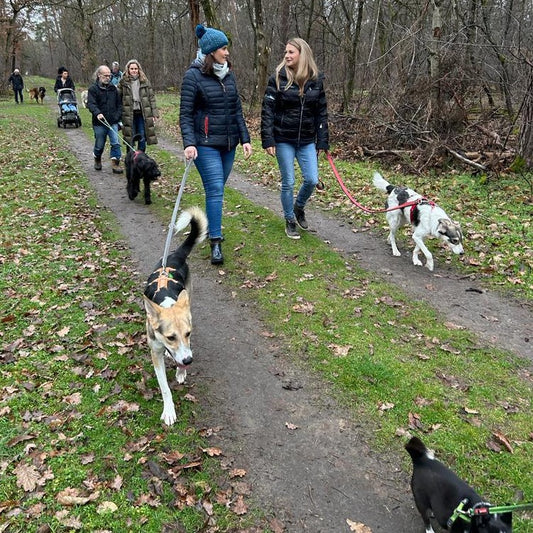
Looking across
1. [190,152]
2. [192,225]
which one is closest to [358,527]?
[192,225]

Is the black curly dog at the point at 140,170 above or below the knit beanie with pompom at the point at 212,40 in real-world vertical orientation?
below

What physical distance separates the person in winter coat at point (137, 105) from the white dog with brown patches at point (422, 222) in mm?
6220

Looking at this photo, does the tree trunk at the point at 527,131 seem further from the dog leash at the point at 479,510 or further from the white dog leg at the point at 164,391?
the white dog leg at the point at 164,391

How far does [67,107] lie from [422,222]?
17.2 m

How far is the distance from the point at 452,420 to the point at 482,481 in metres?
0.55

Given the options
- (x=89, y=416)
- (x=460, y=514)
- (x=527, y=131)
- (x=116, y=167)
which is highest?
(x=527, y=131)

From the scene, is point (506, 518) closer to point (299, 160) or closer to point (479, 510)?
point (479, 510)

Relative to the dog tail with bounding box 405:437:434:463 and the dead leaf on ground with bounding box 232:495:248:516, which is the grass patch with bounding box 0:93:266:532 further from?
the dog tail with bounding box 405:437:434:463

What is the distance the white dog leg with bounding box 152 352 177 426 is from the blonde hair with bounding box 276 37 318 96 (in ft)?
13.8

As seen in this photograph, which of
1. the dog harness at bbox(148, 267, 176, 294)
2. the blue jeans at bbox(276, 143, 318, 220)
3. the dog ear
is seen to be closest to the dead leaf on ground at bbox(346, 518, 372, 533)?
the dog ear

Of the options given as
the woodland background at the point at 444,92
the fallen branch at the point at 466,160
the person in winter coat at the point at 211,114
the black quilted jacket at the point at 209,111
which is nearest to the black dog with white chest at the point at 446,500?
the person in winter coat at the point at 211,114

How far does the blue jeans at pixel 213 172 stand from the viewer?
5.66 meters

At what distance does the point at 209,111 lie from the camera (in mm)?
5516

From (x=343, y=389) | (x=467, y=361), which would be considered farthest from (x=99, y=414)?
(x=467, y=361)
